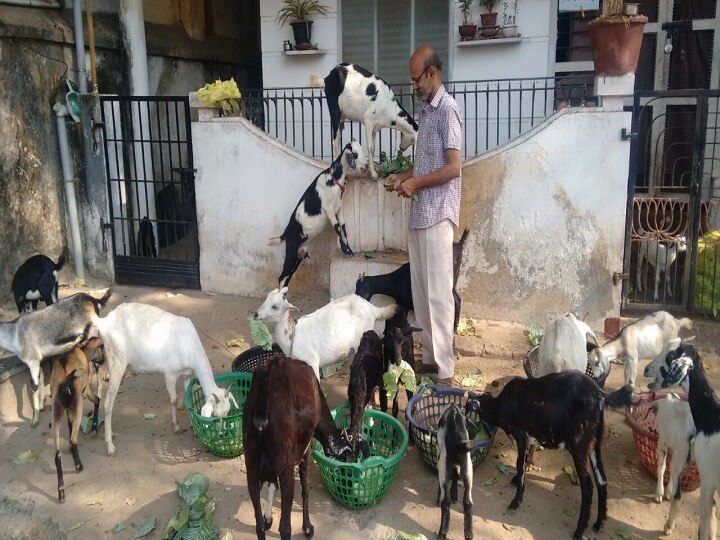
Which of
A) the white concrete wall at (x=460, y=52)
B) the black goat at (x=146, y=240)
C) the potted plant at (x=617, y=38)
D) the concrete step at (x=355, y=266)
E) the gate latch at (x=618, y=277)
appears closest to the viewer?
the potted plant at (x=617, y=38)

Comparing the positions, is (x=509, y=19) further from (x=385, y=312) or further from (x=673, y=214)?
(x=385, y=312)

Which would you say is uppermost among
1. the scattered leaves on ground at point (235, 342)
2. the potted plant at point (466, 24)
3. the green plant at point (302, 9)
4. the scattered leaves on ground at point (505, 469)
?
the green plant at point (302, 9)

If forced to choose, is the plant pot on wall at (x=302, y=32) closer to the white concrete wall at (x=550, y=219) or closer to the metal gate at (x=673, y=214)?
the white concrete wall at (x=550, y=219)

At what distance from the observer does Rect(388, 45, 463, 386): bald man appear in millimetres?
4926

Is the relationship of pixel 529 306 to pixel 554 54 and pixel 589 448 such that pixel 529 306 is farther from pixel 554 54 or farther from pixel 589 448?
pixel 554 54

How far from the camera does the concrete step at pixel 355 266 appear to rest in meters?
6.68

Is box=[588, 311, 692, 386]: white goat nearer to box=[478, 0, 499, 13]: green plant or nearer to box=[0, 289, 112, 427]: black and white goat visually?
box=[0, 289, 112, 427]: black and white goat

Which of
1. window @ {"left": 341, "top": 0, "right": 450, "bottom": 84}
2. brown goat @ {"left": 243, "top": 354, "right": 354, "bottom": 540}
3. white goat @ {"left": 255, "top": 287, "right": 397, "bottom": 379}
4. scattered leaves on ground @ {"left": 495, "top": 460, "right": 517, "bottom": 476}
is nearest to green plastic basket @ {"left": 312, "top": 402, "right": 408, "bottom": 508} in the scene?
brown goat @ {"left": 243, "top": 354, "right": 354, "bottom": 540}

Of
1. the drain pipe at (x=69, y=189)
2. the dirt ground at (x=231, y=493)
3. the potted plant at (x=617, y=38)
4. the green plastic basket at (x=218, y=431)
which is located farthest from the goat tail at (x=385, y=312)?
the drain pipe at (x=69, y=189)

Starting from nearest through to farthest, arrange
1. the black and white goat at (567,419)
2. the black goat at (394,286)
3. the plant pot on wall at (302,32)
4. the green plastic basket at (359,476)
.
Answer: the black and white goat at (567,419), the green plastic basket at (359,476), the black goat at (394,286), the plant pot on wall at (302,32)

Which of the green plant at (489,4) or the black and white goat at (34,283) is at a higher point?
the green plant at (489,4)

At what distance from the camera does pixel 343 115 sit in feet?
22.6

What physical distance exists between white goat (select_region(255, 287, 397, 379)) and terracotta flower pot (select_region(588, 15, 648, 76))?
136 inches

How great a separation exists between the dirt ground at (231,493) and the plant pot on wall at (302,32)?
20.1 ft
